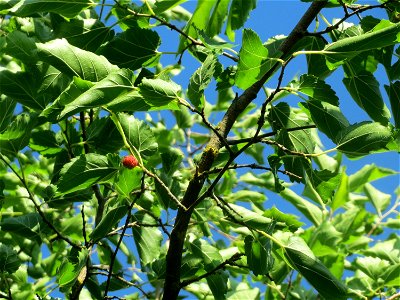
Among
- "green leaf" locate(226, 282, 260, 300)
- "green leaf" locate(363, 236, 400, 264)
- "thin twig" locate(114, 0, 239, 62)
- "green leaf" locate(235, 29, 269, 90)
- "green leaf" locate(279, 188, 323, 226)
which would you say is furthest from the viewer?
"green leaf" locate(279, 188, 323, 226)

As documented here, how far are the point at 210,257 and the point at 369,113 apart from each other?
1.62 ft

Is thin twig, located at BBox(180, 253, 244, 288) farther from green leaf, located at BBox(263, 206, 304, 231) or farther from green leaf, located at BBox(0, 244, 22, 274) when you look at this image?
green leaf, located at BBox(0, 244, 22, 274)

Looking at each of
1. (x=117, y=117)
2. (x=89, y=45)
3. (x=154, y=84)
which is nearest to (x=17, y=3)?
(x=89, y=45)

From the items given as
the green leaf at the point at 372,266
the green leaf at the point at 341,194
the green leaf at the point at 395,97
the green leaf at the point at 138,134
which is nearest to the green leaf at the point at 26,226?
the green leaf at the point at 138,134

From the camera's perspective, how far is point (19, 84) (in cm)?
148

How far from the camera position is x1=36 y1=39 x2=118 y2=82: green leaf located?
1.18m

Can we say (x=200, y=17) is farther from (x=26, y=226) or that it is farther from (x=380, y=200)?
(x=380, y=200)

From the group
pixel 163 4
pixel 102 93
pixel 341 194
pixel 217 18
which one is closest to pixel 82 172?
pixel 102 93

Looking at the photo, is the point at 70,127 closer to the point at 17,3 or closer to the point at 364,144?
the point at 17,3

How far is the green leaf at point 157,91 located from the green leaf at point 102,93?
3cm

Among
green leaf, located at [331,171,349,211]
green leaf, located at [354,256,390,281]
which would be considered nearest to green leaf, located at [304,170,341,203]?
green leaf, located at [354,256,390,281]

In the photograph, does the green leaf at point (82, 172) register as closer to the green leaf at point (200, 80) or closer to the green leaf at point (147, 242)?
the green leaf at point (200, 80)

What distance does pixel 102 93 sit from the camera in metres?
1.11

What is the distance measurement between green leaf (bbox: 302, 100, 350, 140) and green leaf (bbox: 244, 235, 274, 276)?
0.25m
